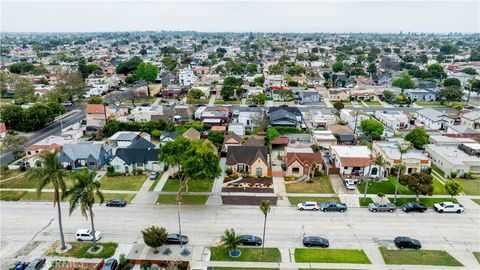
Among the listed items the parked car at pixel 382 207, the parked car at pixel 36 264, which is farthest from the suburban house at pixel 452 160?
the parked car at pixel 36 264

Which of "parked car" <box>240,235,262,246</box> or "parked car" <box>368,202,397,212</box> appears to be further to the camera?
"parked car" <box>368,202,397,212</box>

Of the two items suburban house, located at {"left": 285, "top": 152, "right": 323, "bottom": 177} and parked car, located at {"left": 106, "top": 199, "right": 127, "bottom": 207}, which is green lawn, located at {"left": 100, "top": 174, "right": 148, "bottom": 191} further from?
suburban house, located at {"left": 285, "top": 152, "right": 323, "bottom": 177}

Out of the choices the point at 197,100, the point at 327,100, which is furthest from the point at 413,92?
the point at 197,100

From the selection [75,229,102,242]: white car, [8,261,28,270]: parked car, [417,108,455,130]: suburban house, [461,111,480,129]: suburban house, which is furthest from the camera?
[417,108,455,130]: suburban house

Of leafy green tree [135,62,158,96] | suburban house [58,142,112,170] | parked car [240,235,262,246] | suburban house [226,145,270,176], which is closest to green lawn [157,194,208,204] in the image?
suburban house [226,145,270,176]

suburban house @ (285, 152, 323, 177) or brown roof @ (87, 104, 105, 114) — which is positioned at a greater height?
brown roof @ (87, 104, 105, 114)

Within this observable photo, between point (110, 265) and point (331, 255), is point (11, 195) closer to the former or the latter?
point (110, 265)
